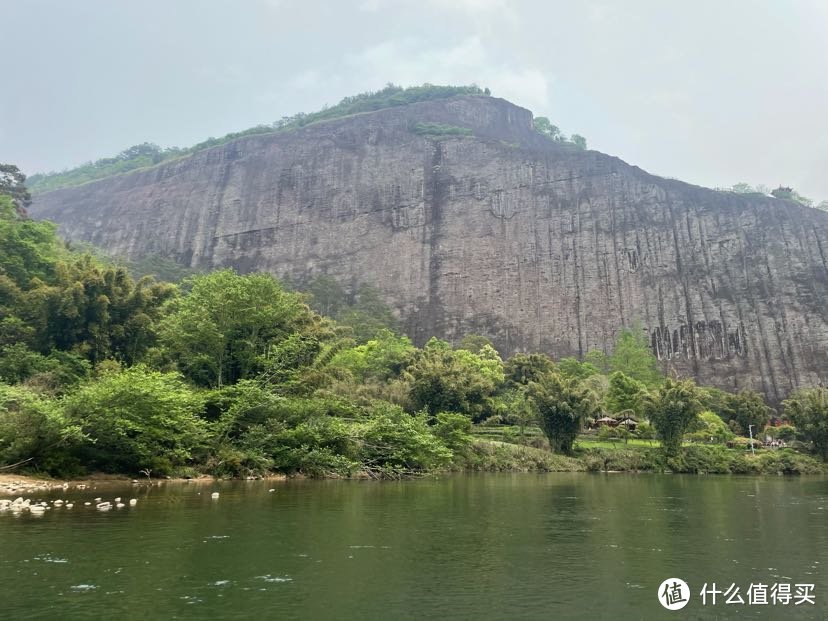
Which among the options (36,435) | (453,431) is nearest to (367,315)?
(453,431)

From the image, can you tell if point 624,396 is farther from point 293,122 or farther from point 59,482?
point 293,122

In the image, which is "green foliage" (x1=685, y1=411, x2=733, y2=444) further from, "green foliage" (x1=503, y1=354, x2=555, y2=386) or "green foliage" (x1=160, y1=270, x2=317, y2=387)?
"green foliage" (x1=160, y1=270, x2=317, y2=387)

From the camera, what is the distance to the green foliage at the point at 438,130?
96000 millimetres

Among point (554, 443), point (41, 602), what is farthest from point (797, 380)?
point (41, 602)

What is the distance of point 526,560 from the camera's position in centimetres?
842

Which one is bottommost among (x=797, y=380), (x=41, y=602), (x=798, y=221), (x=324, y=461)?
(x=41, y=602)

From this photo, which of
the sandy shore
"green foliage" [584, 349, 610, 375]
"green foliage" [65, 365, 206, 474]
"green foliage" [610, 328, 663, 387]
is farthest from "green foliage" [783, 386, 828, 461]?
"green foliage" [65, 365, 206, 474]

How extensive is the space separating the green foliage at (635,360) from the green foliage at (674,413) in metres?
22.3

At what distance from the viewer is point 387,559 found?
8266mm

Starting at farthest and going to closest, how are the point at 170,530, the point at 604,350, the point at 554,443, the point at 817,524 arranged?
the point at 604,350, the point at 554,443, the point at 817,524, the point at 170,530

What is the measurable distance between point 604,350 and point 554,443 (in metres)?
39.2

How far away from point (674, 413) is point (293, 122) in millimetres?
105707

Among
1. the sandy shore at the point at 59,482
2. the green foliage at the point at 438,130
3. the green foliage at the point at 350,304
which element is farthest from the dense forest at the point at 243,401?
the green foliage at the point at 438,130

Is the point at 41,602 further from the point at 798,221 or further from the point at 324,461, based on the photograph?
the point at 798,221
